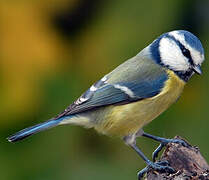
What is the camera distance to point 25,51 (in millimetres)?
3859

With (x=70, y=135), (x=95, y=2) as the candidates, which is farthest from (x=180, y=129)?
(x=95, y=2)

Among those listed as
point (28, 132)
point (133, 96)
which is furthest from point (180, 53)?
point (28, 132)

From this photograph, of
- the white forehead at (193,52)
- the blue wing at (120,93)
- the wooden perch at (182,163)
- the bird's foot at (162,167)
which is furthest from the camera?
the blue wing at (120,93)

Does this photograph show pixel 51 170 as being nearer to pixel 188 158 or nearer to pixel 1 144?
pixel 1 144

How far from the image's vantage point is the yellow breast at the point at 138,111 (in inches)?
127

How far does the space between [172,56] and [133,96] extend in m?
0.27

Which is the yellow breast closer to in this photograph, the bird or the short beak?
the bird

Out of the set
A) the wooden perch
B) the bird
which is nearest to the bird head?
the bird

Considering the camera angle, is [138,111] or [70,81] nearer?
[138,111]

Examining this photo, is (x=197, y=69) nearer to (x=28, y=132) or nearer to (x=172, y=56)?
(x=172, y=56)

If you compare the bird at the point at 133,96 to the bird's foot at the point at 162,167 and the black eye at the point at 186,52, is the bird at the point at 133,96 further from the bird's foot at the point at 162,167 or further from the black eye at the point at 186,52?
the bird's foot at the point at 162,167

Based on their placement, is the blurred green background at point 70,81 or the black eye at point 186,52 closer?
the black eye at point 186,52

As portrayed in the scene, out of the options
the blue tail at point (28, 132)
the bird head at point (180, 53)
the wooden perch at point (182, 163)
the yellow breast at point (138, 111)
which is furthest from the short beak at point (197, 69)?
the blue tail at point (28, 132)

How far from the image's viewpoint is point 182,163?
289cm
